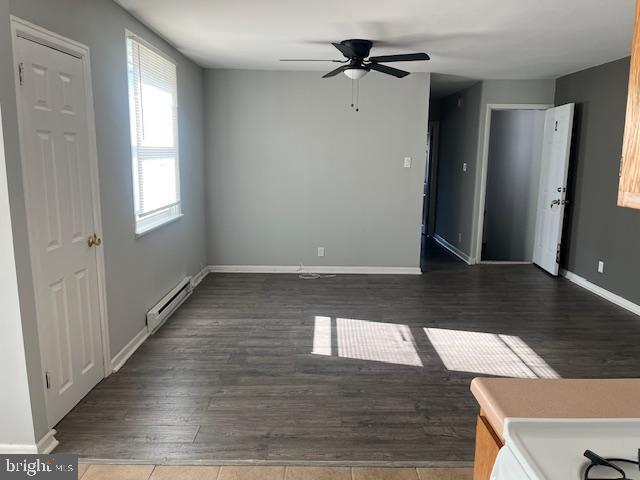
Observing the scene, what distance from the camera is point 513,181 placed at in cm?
721

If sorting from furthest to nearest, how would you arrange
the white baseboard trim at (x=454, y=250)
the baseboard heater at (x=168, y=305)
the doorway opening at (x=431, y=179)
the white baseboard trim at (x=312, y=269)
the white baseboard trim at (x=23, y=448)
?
1. the doorway opening at (x=431, y=179)
2. the white baseboard trim at (x=454, y=250)
3. the white baseboard trim at (x=312, y=269)
4. the baseboard heater at (x=168, y=305)
5. the white baseboard trim at (x=23, y=448)

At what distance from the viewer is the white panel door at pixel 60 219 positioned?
2.33 meters

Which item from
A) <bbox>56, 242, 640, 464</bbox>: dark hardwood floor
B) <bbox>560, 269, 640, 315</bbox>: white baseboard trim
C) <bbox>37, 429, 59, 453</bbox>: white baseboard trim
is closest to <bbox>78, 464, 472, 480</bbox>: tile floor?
<bbox>56, 242, 640, 464</bbox>: dark hardwood floor

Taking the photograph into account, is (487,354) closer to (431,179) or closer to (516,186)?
(516,186)

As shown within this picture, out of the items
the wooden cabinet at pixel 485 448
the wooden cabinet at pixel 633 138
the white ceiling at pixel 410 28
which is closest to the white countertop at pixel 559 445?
the wooden cabinet at pixel 485 448

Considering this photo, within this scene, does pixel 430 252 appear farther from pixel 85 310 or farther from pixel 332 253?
pixel 85 310

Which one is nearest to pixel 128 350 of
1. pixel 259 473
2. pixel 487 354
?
pixel 259 473

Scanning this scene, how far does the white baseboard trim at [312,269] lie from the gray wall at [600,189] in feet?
6.22

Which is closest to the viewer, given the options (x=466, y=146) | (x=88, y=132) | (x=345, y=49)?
(x=88, y=132)

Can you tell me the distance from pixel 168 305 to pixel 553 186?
4674mm

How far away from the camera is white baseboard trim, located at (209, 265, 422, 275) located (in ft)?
19.9

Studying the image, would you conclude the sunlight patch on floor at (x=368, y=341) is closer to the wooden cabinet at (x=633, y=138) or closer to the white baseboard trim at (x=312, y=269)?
the white baseboard trim at (x=312, y=269)

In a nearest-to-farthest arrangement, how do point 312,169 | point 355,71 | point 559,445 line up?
point 559,445 < point 355,71 < point 312,169

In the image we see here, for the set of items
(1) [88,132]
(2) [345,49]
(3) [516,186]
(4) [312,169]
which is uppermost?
(2) [345,49]
